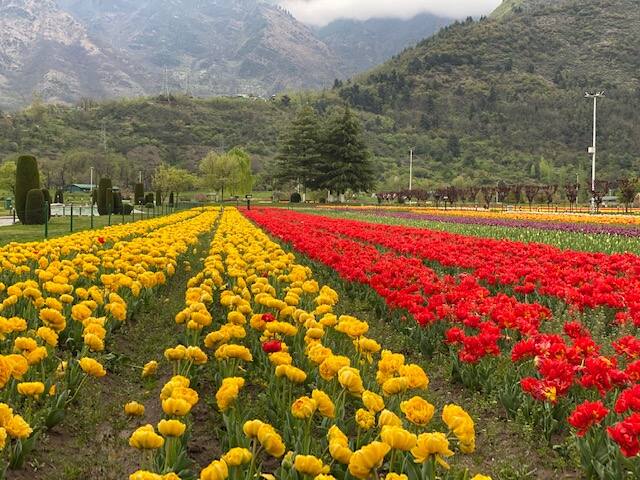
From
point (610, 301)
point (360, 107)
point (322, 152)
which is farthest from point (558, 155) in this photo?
point (610, 301)

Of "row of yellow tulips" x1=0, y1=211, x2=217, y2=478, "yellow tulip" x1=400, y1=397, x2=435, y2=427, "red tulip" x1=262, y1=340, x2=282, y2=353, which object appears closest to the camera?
"yellow tulip" x1=400, y1=397, x2=435, y2=427

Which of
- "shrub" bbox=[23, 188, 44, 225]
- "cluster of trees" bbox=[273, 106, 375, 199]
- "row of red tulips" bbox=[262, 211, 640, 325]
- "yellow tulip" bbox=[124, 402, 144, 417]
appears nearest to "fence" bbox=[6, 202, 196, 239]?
"shrub" bbox=[23, 188, 44, 225]

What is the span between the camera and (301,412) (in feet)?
9.31

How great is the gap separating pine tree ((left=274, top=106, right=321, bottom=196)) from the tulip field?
2423 inches

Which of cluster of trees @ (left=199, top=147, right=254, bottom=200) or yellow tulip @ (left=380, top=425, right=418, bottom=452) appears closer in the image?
yellow tulip @ (left=380, top=425, right=418, bottom=452)

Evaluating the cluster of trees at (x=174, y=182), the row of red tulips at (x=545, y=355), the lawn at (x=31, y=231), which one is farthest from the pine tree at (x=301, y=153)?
the row of red tulips at (x=545, y=355)

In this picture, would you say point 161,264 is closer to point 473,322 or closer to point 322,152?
point 473,322

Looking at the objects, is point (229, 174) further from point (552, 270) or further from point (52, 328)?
point (52, 328)

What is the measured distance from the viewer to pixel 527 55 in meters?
181

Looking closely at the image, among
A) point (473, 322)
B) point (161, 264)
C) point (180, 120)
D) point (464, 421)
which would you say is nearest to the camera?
point (464, 421)

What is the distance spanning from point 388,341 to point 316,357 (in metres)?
3.43

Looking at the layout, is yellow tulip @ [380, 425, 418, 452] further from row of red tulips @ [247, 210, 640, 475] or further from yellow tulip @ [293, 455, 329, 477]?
row of red tulips @ [247, 210, 640, 475]

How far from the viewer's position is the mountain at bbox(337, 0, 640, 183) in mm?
127188

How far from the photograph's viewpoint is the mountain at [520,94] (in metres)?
127
